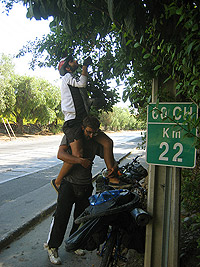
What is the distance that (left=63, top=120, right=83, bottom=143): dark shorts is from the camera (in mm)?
3270

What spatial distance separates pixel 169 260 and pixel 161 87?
5.45 ft

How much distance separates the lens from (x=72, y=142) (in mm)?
3271

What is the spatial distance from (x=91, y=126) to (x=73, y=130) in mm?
277

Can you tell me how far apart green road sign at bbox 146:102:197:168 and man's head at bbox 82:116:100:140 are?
0.81 metres

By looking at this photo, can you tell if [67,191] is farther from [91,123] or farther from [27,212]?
[27,212]

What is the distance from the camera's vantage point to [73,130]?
3301mm

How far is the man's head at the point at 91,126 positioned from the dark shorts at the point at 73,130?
103 mm

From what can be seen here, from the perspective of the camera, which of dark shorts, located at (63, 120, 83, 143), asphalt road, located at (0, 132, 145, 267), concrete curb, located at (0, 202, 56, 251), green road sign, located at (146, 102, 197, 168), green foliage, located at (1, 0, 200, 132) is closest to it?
green foliage, located at (1, 0, 200, 132)

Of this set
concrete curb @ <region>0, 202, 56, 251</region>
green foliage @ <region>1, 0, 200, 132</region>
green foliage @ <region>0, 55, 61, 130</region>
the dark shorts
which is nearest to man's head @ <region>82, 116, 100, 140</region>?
the dark shorts

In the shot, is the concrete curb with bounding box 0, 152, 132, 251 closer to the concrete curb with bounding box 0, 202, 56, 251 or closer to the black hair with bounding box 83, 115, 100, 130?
the concrete curb with bounding box 0, 202, 56, 251

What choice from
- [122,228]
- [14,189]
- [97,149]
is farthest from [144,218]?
[14,189]

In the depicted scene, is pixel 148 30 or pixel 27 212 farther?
pixel 27 212

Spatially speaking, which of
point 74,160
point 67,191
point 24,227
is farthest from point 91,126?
point 24,227

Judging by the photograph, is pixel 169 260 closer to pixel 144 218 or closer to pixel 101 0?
pixel 144 218
